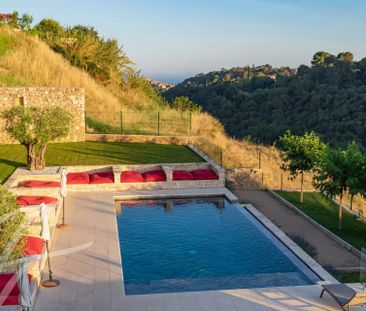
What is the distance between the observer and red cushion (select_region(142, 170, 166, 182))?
63.1 feet

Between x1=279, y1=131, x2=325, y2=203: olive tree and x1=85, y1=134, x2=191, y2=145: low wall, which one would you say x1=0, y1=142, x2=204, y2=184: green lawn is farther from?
x1=279, y1=131, x2=325, y2=203: olive tree

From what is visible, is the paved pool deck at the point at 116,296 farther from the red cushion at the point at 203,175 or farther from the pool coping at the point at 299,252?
the red cushion at the point at 203,175

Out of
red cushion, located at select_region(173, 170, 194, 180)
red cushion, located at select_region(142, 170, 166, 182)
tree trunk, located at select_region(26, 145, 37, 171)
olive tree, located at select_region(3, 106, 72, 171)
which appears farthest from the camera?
red cushion, located at select_region(173, 170, 194, 180)

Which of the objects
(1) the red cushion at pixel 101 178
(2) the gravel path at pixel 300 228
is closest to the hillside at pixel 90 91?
(2) the gravel path at pixel 300 228

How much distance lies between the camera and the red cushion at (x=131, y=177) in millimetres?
19094

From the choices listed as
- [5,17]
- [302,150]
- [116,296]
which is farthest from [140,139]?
[5,17]

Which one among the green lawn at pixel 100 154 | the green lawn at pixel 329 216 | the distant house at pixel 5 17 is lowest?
the green lawn at pixel 329 216

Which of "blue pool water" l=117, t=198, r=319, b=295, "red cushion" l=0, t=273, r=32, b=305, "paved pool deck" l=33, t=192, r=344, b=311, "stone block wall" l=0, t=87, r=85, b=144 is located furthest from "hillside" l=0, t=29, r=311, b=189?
"red cushion" l=0, t=273, r=32, b=305

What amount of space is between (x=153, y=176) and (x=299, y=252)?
842 centimetres

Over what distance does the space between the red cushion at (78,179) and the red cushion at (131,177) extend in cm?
151

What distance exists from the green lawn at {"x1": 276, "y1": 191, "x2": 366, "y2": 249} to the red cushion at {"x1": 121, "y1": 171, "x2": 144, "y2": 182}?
658 cm

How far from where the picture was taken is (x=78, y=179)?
18.7 meters

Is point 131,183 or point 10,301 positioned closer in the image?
point 10,301

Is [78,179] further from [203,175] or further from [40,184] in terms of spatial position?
[203,175]
